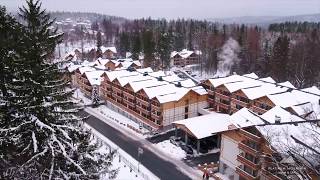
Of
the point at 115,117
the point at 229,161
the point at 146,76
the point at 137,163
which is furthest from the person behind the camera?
the point at 146,76

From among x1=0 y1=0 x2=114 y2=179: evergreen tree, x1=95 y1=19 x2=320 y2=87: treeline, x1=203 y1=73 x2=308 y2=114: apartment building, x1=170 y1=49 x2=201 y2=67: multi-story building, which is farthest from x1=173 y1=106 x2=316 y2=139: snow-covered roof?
x1=170 y1=49 x2=201 y2=67: multi-story building

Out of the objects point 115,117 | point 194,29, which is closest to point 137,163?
point 115,117

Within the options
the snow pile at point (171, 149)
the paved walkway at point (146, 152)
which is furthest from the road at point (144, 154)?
the snow pile at point (171, 149)

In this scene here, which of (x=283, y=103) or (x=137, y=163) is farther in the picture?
(x=283, y=103)

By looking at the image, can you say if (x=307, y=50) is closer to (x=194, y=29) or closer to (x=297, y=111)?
(x=297, y=111)

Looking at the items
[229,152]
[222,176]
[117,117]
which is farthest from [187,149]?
[117,117]

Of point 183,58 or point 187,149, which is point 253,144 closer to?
point 187,149

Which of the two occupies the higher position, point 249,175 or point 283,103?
point 283,103
